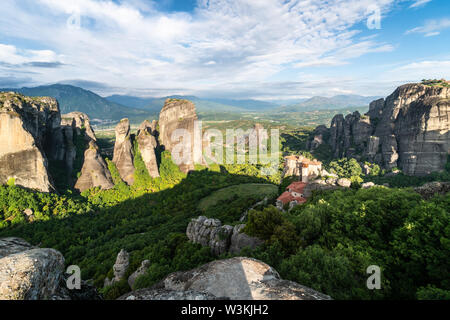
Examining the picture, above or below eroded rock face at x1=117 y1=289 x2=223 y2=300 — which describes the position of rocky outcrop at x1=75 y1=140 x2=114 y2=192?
below

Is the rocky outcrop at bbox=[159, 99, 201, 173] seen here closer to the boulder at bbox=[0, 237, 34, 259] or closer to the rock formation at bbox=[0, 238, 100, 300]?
the boulder at bbox=[0, 237, 34, 259]

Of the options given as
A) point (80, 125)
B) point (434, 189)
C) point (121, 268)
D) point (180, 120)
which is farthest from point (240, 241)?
point (80, 125)

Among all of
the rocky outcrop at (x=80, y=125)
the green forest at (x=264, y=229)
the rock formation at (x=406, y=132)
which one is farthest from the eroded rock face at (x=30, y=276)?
the rock formation at (x=406, y=132)

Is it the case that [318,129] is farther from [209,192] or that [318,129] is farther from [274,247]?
[274,247]

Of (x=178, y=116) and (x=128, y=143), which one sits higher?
(x=178, y=116)

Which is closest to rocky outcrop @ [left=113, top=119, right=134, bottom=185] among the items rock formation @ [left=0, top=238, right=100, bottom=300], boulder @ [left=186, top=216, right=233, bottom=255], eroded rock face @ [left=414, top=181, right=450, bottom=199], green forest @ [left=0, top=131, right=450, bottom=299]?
green forest @ [left=0, top=131, right=450, bottom=299]
